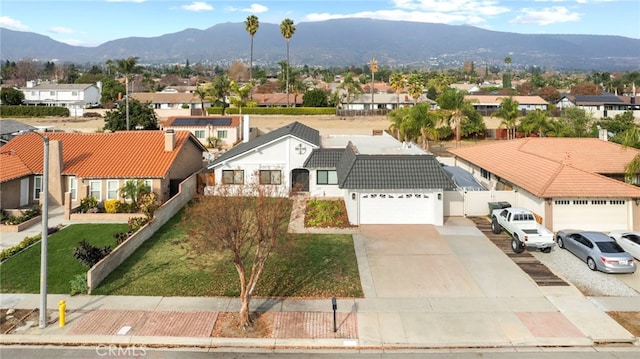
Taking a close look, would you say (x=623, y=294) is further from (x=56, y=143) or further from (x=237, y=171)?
(x=56, y=143)

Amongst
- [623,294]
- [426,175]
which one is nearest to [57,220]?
[426,175]

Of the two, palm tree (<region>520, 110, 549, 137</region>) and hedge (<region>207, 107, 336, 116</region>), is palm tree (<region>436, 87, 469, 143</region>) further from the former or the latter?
hedge (<region>207, 107, 336, 116</region>)

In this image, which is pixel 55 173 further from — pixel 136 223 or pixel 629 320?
pixel 629 320

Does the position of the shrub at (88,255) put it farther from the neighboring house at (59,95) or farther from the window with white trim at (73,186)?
the neighboring house at (59,95)

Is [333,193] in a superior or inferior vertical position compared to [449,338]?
superior

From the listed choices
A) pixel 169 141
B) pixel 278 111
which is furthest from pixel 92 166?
pixel 278 111

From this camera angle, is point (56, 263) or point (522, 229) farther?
point (522, 229)

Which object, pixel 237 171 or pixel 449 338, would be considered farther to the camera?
pixel 237 171
